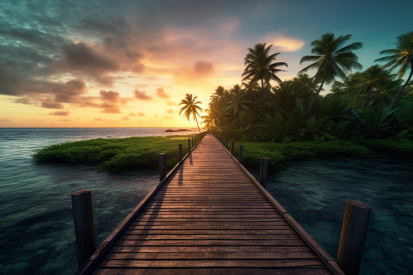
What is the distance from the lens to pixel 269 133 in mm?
20375

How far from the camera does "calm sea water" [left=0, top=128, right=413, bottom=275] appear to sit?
4.45 m

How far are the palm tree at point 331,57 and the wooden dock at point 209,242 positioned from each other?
66.7 feet

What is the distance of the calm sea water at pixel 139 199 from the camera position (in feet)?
14.6

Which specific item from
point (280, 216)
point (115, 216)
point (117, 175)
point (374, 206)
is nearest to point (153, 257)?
point (280, 216)

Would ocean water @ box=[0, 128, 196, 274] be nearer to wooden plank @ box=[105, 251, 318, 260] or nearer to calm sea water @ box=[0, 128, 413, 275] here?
calm sea water @ box=[0, 128, 413, 275]

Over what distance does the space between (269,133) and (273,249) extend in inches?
759

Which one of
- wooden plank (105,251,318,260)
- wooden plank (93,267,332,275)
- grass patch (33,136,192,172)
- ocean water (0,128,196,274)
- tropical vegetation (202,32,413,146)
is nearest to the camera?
wooden plank (93,267,332,275)

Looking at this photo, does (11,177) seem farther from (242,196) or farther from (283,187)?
→ (283,187)

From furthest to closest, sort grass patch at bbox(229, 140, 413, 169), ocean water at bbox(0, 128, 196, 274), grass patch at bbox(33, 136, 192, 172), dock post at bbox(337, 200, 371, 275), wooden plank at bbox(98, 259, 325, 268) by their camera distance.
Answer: grass patch at bbox(229, 140, 413, 169) < grass patch at bbox(33, 136, 192, 172) < ocean water at bbox(0, 128, 196, 274) < wooden plank at bbox(98, 259, 325, 268) < dock post at bbox(337, 200, 371, 275)

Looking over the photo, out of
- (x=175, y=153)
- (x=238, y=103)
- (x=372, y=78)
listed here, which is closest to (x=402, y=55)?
(x=372, y=78)

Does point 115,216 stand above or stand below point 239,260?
below

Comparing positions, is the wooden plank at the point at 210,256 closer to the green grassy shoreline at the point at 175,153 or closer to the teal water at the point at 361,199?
the teal water at the point at 361,199

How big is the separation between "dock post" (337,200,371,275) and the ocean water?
5.62 m

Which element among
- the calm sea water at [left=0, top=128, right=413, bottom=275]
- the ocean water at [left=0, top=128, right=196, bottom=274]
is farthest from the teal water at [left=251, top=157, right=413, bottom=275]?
the ocean water at [left=0, top=128, right=196, bottom=274]
